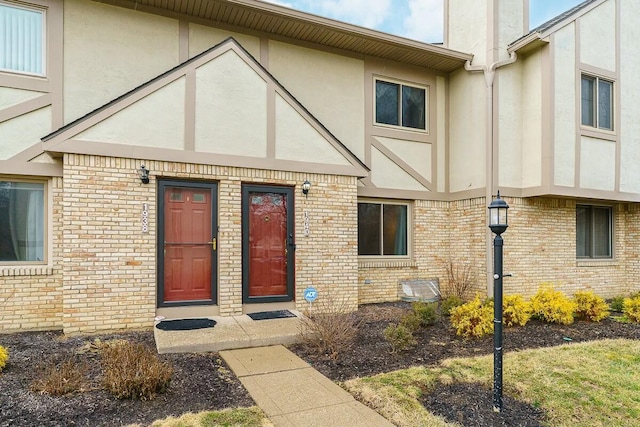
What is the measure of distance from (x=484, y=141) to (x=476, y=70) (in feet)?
5.70

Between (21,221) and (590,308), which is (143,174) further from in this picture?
(590,308)

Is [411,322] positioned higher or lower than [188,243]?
lower

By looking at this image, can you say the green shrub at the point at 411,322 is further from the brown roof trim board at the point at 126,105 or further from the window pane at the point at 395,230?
the brown roof trim board at the point at 126,105

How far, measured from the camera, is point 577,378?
193 inches

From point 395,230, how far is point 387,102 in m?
3.14

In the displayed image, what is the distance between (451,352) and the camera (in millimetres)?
5891

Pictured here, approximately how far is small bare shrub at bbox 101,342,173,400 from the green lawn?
200cm

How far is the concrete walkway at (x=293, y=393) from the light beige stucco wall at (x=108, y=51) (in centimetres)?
509

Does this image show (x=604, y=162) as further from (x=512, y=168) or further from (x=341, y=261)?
(x=341, y=261)

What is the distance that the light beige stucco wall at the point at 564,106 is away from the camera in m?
9.16

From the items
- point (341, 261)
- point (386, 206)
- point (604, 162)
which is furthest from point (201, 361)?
point (604, 162)

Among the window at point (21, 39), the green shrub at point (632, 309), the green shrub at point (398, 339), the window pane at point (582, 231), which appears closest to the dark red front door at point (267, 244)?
the green shrub at point (398, 339)

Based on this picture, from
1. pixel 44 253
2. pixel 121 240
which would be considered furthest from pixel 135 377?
pixel 44 253

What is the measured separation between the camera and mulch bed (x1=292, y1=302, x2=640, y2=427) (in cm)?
396
